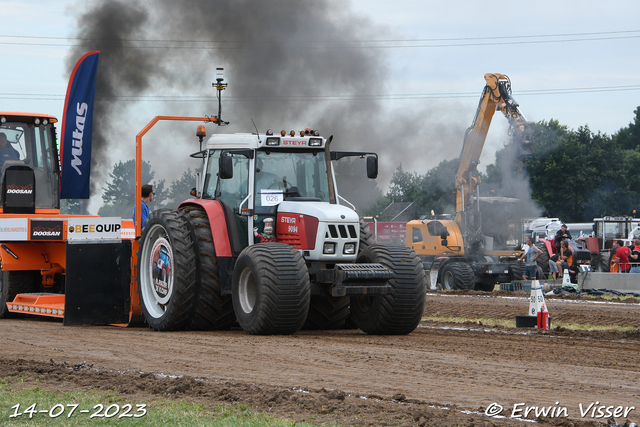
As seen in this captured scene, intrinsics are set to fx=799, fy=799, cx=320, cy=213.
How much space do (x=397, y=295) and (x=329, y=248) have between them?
1.04m

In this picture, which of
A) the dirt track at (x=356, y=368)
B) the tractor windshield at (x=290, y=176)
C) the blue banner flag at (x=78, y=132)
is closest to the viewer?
the dirt track at (x=356, y=368)

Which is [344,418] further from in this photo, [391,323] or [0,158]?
[0,158]

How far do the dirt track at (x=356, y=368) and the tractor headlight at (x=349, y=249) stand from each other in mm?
1086

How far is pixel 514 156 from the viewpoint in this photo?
23.1 metres

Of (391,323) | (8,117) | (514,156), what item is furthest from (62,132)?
(514,156)

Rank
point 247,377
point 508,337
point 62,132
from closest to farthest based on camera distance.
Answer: point 247,377, point 508,337, point 62,132

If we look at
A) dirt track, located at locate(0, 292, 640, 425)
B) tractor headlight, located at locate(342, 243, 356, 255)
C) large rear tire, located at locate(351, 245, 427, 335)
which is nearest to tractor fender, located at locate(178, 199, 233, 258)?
dirt track, located at locate(0, 292, 640, 425)

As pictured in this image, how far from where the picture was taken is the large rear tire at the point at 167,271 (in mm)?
10695

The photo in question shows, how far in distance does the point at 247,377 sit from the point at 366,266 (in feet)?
10.7

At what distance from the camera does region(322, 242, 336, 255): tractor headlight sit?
10.1 m

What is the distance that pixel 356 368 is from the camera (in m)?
7.37

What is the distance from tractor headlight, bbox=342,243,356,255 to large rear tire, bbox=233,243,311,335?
2.68 feet

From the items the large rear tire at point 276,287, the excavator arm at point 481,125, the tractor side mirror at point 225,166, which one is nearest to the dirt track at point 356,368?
the large rear tire at point 276,287

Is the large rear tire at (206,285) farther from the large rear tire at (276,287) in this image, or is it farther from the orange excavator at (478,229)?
the orange excavator at (478,229)
